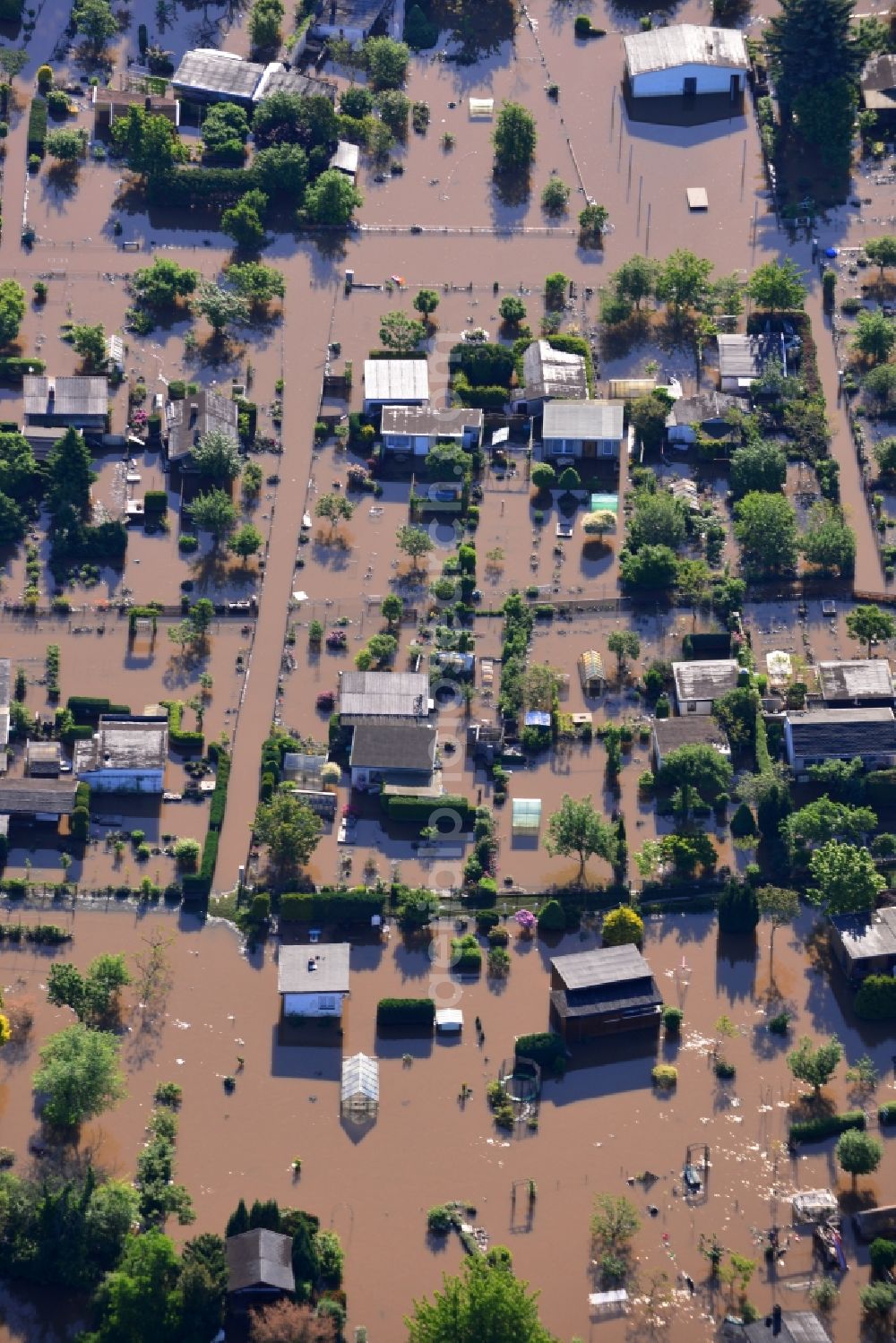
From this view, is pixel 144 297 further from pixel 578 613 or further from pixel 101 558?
pixel 578 613

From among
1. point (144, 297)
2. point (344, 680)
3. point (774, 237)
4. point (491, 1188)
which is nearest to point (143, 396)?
point (144, 297)

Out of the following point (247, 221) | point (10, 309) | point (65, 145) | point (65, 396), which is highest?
point (65, 145)

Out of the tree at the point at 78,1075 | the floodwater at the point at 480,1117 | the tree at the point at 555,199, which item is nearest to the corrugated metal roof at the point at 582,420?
the tree at the point at 555,199

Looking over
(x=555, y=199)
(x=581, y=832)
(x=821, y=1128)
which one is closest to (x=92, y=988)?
(x=581, y=832)

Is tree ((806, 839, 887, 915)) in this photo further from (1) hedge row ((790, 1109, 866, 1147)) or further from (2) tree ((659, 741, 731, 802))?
(1) hedge row ((790, 1109, 866, 1147))

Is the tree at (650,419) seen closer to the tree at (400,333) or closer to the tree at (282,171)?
the tree at (400,333)

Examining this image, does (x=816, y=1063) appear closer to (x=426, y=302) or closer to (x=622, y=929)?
(x=622, y=929)
